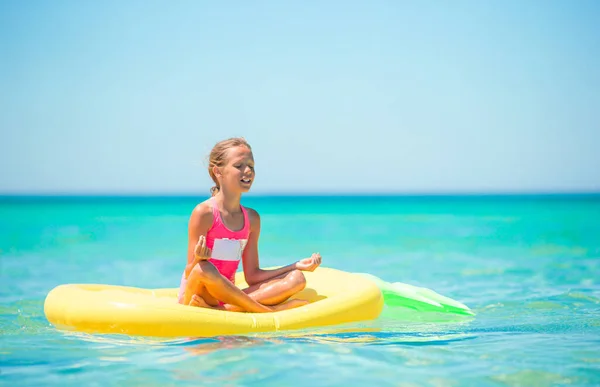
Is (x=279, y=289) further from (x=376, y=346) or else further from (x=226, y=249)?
(x=376, y=346)

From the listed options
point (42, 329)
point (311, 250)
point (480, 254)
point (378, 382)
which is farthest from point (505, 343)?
point (311, 250)

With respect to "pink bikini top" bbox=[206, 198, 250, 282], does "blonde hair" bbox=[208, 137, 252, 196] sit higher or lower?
higher

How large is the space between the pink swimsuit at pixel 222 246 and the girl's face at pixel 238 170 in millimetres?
159

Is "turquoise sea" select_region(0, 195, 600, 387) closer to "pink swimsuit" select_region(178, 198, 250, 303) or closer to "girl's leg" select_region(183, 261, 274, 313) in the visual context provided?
"girl's leg" select_region(183, 261, 274, 313)

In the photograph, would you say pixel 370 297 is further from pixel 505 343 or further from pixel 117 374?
pixel 117 374

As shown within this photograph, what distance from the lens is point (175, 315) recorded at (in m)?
3.50

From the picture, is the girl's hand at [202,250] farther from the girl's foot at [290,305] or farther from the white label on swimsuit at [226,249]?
the girl's foot at [290,305]

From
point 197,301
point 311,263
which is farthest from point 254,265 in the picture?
point 197,301

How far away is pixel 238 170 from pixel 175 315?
900 millimetres

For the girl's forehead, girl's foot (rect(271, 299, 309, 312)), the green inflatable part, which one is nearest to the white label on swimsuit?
girl's foot (rect(271, 299, 309, 312))

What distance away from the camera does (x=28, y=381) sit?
2.92 m

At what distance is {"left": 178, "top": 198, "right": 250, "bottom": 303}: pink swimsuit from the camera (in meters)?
3.89

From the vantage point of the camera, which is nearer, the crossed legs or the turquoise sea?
the turquoise sea

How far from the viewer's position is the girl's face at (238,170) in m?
3.88
